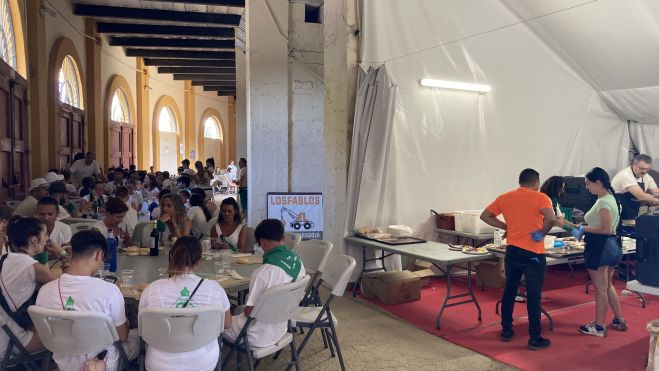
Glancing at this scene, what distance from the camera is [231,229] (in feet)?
15.4

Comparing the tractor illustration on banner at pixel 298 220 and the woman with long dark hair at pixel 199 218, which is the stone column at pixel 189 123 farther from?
the woman with long dark hair at pixel 199 218

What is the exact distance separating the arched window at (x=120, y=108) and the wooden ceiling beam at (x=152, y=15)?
2.62 m

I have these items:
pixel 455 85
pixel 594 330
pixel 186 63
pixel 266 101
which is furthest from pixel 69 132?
pixel 594 330

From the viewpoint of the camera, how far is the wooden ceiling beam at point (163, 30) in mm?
11391

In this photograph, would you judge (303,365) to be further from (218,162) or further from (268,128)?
(218,162)

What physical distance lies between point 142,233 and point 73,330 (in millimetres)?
2491

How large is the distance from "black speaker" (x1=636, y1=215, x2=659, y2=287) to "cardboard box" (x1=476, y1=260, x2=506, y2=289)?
2.64 meters

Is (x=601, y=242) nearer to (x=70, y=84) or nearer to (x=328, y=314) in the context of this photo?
(x=328, y=314)

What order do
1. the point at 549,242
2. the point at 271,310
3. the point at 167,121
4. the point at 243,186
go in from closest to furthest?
1. the point at 271,310
2. the point at 549,242
3. the point at 243,186
4. the point at 167,121

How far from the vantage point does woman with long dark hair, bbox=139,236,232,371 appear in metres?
2.41

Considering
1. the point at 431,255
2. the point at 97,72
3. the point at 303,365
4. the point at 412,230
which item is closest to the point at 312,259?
the point at 303,365

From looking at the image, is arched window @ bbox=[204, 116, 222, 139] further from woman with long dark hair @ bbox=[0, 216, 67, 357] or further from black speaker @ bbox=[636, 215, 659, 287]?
black speaker @ bbox=[636, 215, 659, 287]

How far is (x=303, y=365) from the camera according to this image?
368cm

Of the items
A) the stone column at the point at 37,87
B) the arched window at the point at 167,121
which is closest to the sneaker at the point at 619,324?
the stone column at the point at 37,87
